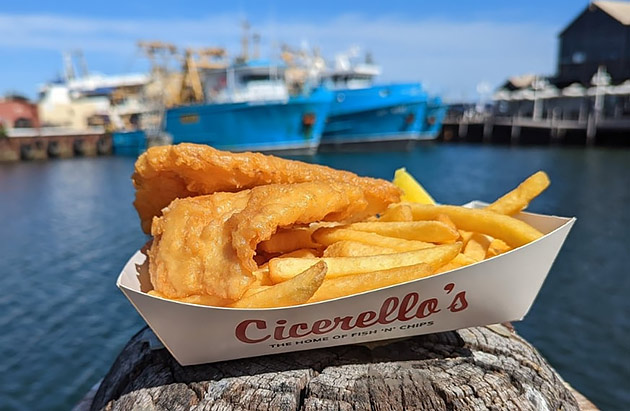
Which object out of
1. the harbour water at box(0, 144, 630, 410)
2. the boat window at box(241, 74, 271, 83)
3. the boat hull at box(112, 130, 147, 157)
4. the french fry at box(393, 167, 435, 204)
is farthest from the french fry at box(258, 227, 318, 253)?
the boat hull at box(112, 130, 147, 157)

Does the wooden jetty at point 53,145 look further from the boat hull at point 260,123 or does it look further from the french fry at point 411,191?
the french fry at point 411,191

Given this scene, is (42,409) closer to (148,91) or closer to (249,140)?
(249,140)

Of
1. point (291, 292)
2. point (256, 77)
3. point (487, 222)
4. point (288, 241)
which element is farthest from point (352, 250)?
point (256, 77)

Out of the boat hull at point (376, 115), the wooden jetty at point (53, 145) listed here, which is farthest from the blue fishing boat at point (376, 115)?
the wooden jetty at point (53, 145)

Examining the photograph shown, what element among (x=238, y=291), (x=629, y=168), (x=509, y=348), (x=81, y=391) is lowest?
(x=629, y=168)

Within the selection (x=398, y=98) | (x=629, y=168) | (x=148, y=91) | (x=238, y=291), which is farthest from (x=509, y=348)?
(x=148, y=91)

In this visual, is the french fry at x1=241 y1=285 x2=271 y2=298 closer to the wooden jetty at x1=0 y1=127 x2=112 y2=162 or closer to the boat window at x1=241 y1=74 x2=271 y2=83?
the boat window at x1=241 y1=74 x2=271 y2=83

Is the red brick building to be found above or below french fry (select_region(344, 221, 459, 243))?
below
